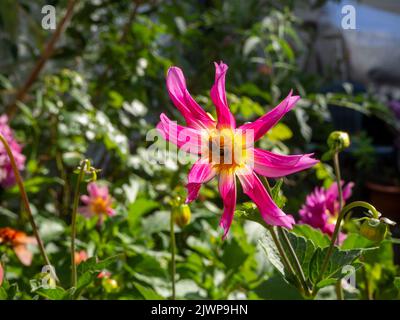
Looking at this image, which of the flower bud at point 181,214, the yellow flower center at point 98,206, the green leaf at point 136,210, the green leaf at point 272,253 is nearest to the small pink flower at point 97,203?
the yellow flower center at point 98,206

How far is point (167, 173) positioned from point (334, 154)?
0.64m

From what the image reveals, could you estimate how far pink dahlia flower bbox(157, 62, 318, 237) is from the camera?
14.3 inches

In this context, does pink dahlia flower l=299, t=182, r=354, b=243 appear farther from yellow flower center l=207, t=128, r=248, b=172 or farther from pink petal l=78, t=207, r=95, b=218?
pink petal l=78, t=207, r=95, b=218

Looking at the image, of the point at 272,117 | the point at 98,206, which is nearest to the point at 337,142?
the point at 272,117

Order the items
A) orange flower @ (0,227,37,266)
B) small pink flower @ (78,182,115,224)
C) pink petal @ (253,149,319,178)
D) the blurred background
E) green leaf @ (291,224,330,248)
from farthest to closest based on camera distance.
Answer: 1. the blurred background
2. small pink flower @ (78,182,115,224)
3. orange flower @ (0,227,37,266)
4. green leaf @ (291,224,330,248)
5. pink petal @ (253,149,319,178)

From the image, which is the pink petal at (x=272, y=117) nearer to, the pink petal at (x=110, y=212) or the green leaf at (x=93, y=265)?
the green leaf at (x=93, y=265)

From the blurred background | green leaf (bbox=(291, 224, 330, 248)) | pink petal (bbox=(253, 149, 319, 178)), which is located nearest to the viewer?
pink petal (bbox=(253, 149, 319, 178))

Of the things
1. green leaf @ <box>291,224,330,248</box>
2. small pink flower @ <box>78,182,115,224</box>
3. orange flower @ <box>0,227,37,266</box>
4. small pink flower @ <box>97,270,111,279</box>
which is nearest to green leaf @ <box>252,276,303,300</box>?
green leaf @ <box>291,224,330,248</box>

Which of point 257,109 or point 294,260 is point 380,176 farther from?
point 294,260

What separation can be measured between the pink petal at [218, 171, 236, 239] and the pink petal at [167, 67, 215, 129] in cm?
4

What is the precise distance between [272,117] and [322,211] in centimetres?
29

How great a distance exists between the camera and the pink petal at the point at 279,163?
1.16ft

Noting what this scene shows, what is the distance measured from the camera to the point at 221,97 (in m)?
0.38

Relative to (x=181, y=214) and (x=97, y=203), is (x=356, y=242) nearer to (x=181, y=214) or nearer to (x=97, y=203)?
(x=181, y=214)
